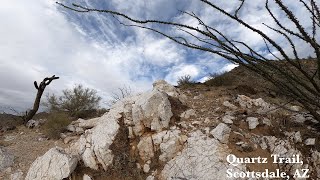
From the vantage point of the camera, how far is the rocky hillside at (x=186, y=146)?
24.1ft

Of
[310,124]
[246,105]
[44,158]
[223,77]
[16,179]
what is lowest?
[16,179]

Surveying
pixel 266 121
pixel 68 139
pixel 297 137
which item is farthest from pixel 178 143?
pixel 68 139

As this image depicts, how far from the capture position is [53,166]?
8445mm

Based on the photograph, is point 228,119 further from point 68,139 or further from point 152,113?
point 68,139

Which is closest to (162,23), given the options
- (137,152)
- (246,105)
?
(137,152)

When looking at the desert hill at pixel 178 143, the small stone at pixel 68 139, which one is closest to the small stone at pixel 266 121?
the desert hill at pixel 178 143

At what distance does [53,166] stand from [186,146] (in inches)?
135

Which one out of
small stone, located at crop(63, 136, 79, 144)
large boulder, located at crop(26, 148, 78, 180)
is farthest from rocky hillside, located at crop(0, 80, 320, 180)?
small stone, located at crop(63, 136, 79, 144)

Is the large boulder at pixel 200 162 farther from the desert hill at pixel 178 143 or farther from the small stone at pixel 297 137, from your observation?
the small stone at pixel 297 137

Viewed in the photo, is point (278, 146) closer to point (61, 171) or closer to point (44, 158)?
point (61, 171)

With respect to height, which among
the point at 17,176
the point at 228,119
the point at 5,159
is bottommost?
the point at 17,176

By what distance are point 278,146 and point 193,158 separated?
2.04m

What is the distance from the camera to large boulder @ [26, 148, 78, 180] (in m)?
8.27

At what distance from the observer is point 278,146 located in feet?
25.5
